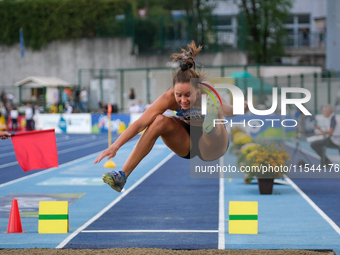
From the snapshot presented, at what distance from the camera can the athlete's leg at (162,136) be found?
15.8ft

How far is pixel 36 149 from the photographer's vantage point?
7180mm

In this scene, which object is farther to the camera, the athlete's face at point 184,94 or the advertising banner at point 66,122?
the advertising banner at point 66,122

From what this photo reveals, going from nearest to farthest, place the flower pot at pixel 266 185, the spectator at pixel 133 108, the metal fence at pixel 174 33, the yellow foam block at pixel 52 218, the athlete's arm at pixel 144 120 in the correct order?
the athlete's arm at pixel 144 120, the yellow foam block at pixel 52 218, the flower pot at pixel 266 185, the spectator at pixel 133 108, the metal fence at pixel 174 33

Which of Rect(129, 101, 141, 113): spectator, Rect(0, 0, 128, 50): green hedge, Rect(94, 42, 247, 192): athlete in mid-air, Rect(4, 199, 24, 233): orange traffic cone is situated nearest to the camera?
Rect(94, 42, 247, 192): athlete in mid-air

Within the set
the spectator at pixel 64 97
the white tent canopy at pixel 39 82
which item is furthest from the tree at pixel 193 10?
the spectator at pixel 64 97

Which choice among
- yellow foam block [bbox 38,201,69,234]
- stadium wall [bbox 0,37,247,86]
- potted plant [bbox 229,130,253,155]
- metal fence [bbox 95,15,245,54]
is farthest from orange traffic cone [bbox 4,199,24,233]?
metal fence [bbox 95,15,245,54]

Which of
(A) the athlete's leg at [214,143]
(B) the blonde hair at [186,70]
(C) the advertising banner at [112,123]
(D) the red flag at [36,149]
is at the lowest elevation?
(C) the advertising banner at [112,123]

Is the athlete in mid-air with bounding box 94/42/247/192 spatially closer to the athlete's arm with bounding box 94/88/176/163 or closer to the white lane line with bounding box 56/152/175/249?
the athlete's arm with bounding box 94/88/176/163

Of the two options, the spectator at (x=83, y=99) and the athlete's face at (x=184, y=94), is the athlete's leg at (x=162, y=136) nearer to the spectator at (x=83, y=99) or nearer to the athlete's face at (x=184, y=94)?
the athlete's face at (x=184, y=94)

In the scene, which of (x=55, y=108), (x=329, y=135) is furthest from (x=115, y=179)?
(x=55, y=108)

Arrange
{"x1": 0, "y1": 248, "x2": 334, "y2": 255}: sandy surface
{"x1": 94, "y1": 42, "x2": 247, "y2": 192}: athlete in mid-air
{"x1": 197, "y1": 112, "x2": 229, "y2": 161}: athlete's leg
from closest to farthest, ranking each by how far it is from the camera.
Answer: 1. {"x1": 94, "y1": 42, "x2": 247, "y2": 192}: athlete in mid-air
2. {"x1": 197, "y1": 112, "x2": 229, "y2": 161}: athlete's leg
3. {"x1": 0, "y1": 248, "x2": 334, "y2": 255}: sandy surface

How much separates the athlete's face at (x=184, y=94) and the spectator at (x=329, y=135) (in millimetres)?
8707

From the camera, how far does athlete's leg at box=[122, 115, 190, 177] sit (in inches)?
190

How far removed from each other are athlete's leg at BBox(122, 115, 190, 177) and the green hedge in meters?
30.7
